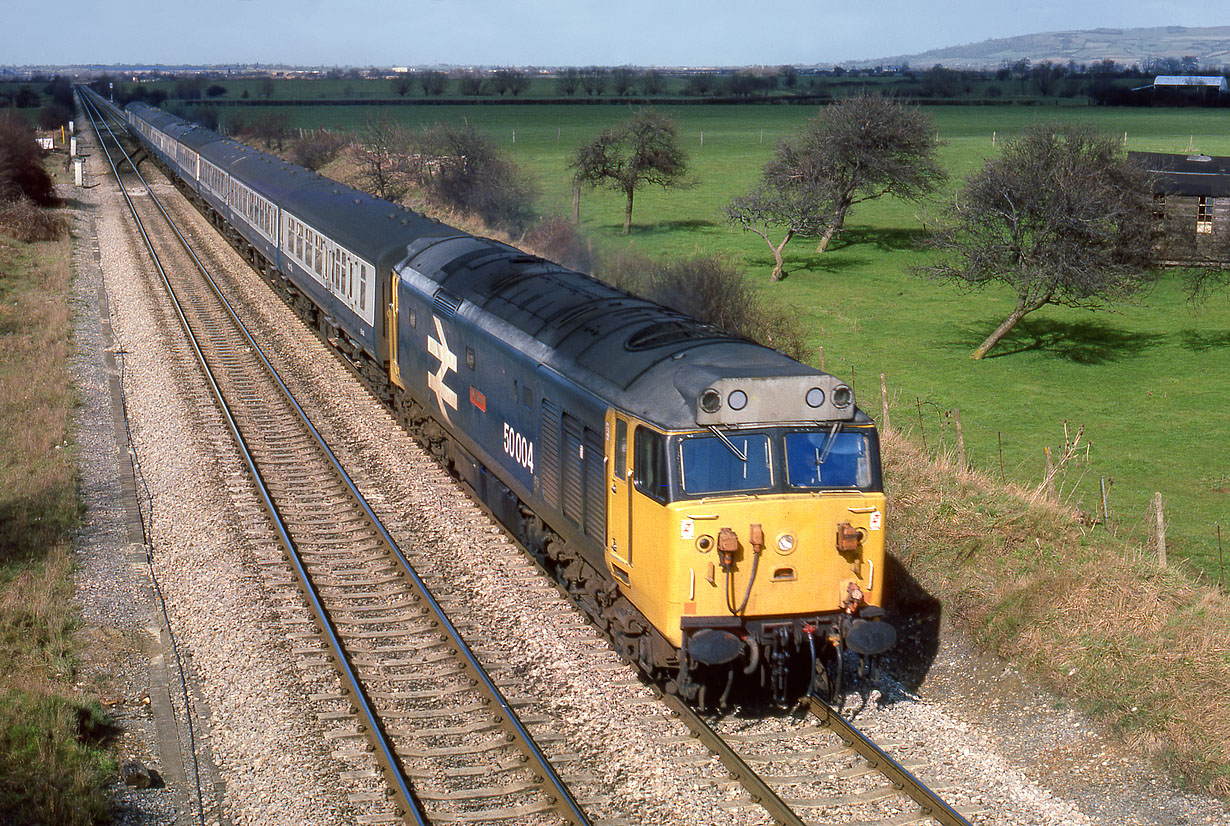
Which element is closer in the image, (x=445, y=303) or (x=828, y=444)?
(x=828, y=444)

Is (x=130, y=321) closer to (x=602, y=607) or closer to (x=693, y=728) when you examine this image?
(x=602, y=607)

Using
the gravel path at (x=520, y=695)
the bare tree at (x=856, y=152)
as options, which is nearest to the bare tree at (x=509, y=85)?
the bare tree at (x=856, y=152)

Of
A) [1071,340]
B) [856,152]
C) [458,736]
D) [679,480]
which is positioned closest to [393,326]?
[458,736]

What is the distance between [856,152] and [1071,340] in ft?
52.6

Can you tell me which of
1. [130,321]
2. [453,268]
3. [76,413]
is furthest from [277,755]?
[130,321]

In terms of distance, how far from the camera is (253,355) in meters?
27.2

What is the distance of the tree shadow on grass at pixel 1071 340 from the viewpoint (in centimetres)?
3650

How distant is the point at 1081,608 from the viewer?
12547 mm

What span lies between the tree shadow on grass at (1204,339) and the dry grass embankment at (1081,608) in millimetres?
23963

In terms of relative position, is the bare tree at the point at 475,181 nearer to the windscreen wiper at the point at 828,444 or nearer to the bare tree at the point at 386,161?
the bare tree at the point at 386,161

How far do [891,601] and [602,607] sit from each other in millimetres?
4071

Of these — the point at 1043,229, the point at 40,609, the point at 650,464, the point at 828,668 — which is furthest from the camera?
the point at 1043,229

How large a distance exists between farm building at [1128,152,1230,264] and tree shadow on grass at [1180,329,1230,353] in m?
5.96

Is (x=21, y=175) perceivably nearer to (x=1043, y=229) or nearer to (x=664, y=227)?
(x=664, y=227)
